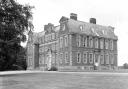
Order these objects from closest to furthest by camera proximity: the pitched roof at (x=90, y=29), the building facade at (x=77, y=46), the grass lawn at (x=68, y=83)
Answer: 1. the grass lawn at (x=68, y=83)
2. the building facade at (x=77, y=46)
3. the pitched roof at (x=90, y=29)

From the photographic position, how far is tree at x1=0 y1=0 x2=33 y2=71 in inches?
1091

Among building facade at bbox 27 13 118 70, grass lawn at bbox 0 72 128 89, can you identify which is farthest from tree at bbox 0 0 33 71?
building facade at bbox 27 13 118 70

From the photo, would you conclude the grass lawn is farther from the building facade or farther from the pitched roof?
the pitched roof

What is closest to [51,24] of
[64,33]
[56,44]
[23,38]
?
[56,44]

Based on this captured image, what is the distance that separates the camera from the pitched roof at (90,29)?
156 ft

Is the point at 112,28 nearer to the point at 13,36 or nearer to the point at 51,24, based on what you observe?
the point at 51,24

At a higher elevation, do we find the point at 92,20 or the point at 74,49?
the point at 92,20

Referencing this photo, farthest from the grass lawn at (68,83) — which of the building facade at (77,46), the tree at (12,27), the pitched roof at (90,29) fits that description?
the pitched roof at (90,29)

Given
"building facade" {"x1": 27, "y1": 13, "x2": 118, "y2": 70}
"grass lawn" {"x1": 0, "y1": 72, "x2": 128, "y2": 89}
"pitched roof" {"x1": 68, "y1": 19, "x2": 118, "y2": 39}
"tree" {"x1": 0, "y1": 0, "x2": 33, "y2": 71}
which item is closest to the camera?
"grass lawn" {"x1": 0, "y1": 72, "x2": 128, "y2": 89}

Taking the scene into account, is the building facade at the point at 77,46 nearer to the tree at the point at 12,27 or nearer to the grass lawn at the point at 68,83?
the tree at the point at 12,27

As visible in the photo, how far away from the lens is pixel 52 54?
180ft

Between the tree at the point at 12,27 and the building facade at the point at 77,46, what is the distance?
14627mm

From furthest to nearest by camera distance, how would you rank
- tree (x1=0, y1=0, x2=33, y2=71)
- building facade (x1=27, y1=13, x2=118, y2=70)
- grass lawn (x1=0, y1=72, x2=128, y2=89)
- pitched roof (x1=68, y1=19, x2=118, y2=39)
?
pitched roof (x1=68, y1=19, x2=118, y2=39)
building facade (x1=27, y1=13, x2=118, y2=70)
tree (x1=0, y1=0, x2=33, y2=71)
grass lawn (x1=0, y1=72, x2=128, y2=89)

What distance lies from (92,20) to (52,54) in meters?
12.6
